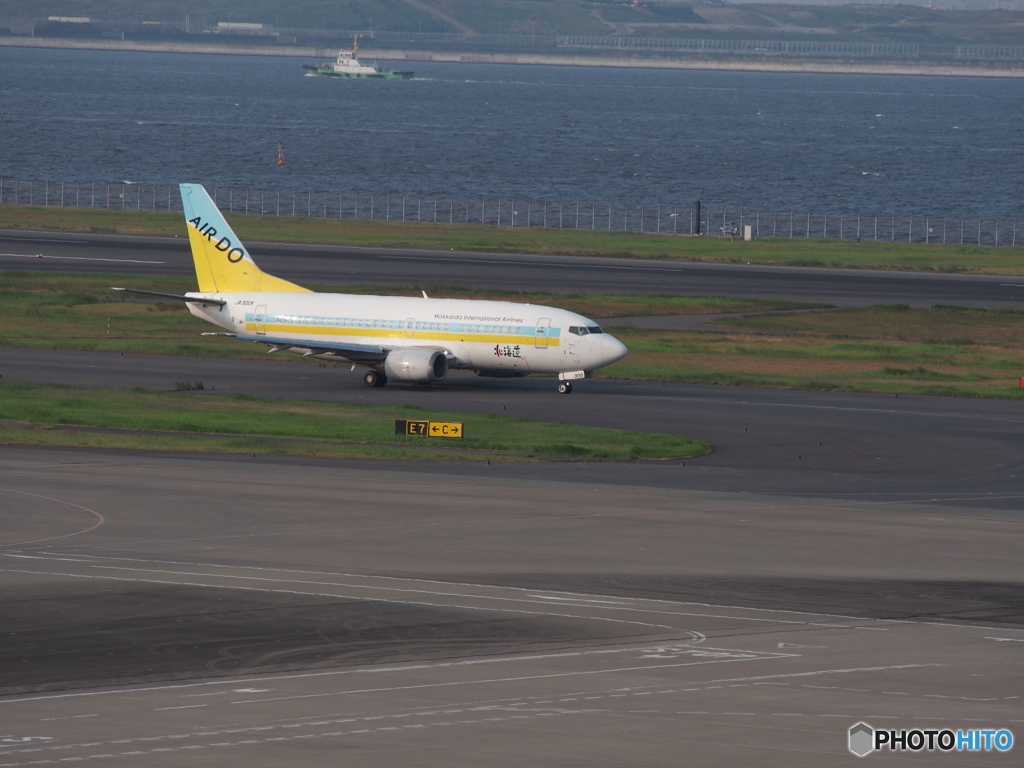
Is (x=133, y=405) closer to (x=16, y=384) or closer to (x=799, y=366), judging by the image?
(x=16, y=384)

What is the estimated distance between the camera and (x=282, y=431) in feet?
183

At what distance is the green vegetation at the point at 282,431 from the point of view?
52406 millimetres

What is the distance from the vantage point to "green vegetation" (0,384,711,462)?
172 feet

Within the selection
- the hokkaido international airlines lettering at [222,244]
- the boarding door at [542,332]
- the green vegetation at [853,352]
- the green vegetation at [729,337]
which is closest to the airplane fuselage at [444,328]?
the boarding door at [542,332]

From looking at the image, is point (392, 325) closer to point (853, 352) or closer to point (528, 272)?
point (853, 352)

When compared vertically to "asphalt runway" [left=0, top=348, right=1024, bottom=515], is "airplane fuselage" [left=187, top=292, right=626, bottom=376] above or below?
above

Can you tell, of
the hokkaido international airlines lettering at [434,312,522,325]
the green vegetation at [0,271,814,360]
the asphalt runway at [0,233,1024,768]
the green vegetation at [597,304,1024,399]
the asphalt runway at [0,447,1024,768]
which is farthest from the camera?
the green vegetation at [0,271,814,360]

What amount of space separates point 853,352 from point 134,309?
44.6 m

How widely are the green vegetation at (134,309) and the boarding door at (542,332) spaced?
19837 millimetres

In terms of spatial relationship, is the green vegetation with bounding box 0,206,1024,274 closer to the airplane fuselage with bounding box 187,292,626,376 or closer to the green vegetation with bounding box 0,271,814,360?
the green vegetation with bounding box 0,271,814,360

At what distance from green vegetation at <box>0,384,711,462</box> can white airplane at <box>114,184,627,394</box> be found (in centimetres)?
641

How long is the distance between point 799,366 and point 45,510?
48633 millimetres

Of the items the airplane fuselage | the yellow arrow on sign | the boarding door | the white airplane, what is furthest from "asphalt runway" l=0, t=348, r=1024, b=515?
the yellow arrow on sign

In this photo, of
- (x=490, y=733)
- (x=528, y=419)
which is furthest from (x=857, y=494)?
(x=490, y=733)
